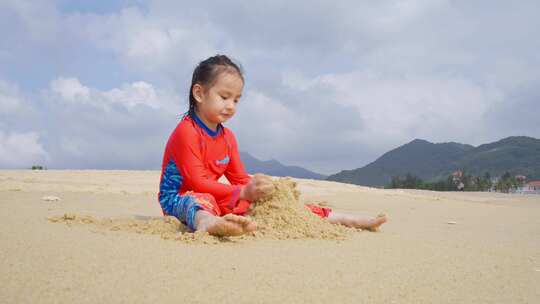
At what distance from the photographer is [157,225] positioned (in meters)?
2.80

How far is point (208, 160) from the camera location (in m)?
3.20

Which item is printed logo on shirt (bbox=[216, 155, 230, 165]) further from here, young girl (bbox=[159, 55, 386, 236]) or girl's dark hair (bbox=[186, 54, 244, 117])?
girl's dark hair (bbox=[186, 54, 244, 117])

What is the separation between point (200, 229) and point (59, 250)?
79 centimetres

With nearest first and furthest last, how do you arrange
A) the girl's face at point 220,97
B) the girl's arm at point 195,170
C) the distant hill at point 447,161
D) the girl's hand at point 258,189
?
the girl's hand at point 258,189 < the girl's arm at point 195,170 < the girl's face at point 220,97 < the distant hill at point 447,161

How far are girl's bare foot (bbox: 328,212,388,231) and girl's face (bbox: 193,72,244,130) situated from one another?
1079 millimetres

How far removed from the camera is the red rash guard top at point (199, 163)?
2.92m

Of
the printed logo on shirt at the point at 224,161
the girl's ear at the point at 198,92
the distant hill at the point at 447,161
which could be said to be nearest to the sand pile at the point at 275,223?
the printed logo on shirt at the point at 224,161

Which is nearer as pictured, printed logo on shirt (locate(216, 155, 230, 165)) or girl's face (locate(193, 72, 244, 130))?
girl's face (locate(193, 72, 244, 130))

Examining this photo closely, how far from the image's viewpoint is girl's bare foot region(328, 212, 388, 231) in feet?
10.2

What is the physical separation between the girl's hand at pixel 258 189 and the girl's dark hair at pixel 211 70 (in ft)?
2.57

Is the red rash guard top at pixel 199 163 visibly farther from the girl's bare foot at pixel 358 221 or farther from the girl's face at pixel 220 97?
the girl's bare foot at pixel 358 221

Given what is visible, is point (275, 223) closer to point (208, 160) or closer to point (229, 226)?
point (229, 226)

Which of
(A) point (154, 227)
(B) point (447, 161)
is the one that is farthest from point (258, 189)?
(B) point (447, 161)

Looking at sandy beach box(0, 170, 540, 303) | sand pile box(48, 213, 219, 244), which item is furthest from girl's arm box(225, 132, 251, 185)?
sandy beach box(0, 170, 540, 303)
